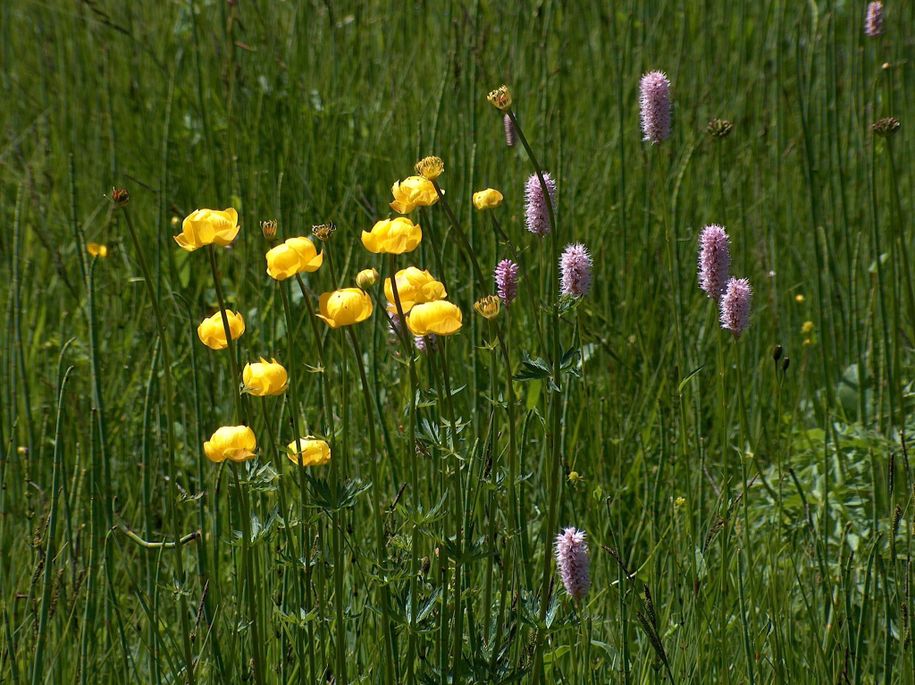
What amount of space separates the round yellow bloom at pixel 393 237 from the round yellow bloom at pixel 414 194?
6 cm

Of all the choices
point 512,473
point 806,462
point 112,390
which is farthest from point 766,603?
point 112,390

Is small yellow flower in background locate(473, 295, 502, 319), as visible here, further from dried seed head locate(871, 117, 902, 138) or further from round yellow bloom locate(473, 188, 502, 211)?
dried seed head locate(871, 117, 902, 138)

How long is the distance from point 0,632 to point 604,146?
5.45 feet

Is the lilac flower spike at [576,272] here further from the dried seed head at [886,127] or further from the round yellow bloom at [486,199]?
the dried seed head at [886,127]

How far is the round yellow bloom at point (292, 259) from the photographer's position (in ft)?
3.35

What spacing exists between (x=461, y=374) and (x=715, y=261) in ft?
2.68

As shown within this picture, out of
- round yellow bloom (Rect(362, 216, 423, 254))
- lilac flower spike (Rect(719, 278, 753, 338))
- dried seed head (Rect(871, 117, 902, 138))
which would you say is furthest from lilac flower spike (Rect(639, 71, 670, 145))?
round yellow bloom (Rect(362, 216, 423, 254))

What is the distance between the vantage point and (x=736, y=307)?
1261 mm

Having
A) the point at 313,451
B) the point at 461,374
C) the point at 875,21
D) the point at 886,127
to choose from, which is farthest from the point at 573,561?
the point at 875,21

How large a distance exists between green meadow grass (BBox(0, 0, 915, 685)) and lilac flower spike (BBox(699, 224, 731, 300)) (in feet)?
0.23

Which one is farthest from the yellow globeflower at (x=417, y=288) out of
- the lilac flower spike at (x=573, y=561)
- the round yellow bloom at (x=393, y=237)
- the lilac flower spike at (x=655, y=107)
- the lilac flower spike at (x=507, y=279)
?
the lilac flower spike at (x=655, y=107)

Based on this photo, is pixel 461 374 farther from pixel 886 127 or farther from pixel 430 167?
pixel 430 167

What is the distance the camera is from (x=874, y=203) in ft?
6.22

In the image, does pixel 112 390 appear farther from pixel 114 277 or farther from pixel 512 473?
pixel 512 473
